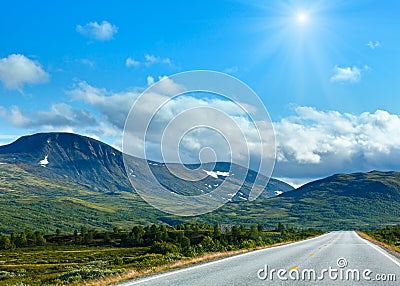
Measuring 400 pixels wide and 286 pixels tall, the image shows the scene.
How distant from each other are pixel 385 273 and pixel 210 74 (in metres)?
15.3

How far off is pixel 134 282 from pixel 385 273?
1027 cm

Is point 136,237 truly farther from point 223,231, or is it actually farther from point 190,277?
point 190,277

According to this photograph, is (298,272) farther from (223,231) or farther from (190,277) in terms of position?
(223,231)

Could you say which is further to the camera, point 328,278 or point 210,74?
point 210,74

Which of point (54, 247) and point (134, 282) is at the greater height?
point (134, 282)

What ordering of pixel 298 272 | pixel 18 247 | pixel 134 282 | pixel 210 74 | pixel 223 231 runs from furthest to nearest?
1. pixel 18 247
2. pixel 223 231
3. pixel 210 74
4. pixel 298 272
5. pixel 134 282

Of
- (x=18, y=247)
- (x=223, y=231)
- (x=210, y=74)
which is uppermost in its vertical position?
(x=210, y=74)

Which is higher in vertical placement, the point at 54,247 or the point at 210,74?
the point at 210,74

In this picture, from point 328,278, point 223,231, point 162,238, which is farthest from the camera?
point 162,238

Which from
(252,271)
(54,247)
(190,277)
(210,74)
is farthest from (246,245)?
→ (54,247)

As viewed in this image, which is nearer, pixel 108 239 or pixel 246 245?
pixel 246 245

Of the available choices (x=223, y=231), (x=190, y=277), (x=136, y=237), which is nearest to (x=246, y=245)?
(x=190, y=277)

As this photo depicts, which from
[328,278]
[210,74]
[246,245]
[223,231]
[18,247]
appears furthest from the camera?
[18,247]

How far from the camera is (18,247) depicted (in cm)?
16438
